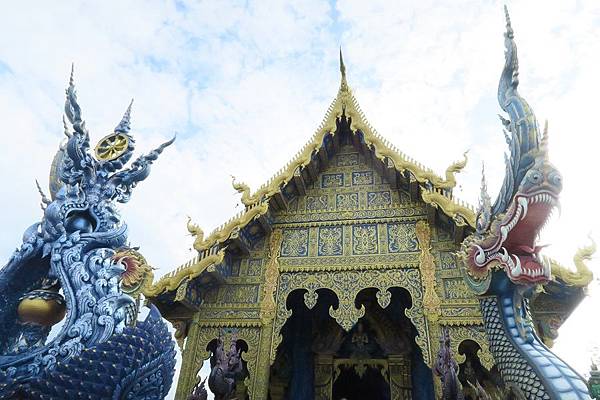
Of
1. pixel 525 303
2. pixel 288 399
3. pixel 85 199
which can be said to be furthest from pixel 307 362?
pixel 85 199

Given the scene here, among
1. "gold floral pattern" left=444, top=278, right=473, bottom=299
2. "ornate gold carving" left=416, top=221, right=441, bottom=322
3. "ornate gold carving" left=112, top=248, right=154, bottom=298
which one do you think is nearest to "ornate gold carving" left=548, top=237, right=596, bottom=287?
"gold floral pattern" left=444, top=278, right=473, bottom=299

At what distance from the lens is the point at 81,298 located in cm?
362

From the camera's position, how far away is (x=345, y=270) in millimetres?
6879

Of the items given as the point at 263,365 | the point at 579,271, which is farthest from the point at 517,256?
the point at 263,365

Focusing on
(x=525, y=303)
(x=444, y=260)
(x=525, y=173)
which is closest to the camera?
(x=525, y=173)

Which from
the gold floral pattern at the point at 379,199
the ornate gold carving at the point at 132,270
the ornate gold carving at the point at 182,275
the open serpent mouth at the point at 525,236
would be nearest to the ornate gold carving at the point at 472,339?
the open serpent mouth at the point at 525,236

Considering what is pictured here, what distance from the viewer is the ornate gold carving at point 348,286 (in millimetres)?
6430

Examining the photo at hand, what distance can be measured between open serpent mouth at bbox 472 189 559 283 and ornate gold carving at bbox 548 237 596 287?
6.61ft

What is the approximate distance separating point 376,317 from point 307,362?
150 centimetres

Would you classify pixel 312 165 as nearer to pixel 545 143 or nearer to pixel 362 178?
pixel 362 178

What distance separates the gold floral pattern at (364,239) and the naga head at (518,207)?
8.19 feet

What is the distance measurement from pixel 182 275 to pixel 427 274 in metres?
3.68

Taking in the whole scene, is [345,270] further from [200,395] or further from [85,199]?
[85,199]

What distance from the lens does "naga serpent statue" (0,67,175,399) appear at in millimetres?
3102
